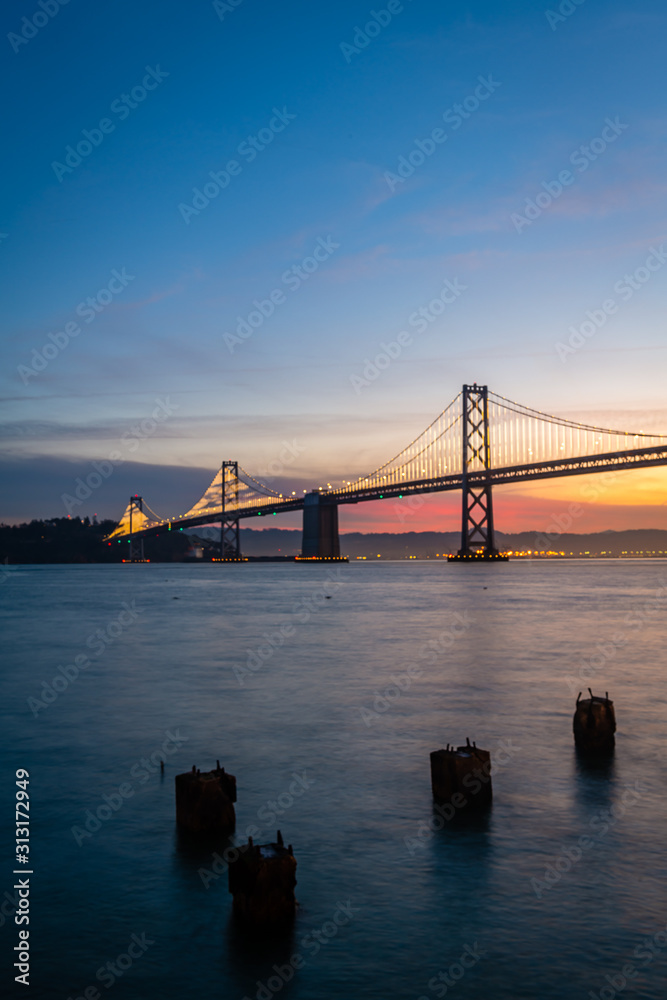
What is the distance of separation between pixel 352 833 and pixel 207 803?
1325 millimetres

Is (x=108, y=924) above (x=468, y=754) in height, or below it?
below

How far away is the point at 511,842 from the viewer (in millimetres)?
6934

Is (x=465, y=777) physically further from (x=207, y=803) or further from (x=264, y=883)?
(x=264, y=883)

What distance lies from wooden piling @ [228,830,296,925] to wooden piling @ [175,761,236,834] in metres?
1.67

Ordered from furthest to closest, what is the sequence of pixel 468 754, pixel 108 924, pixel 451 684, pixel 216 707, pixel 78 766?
1. pixel 451 684
2. pixel 216 707
3. pixel 78 766
4. pixel 468 754
5. pixel 108 924

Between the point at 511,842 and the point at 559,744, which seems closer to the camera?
the point at 511,842

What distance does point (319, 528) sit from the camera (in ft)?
337

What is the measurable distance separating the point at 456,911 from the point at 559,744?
17.4 feet

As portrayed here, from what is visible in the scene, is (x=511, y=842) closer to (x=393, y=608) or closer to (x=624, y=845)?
(x=624, y=845)

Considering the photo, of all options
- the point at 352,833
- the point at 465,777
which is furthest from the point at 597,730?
the point at 352,833

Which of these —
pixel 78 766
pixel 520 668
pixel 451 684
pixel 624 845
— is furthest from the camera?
pixel 520 668

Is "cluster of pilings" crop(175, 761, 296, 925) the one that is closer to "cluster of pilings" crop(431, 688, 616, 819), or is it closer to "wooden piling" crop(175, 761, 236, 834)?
"wooden piling" crop(175, 761, 236, 834)

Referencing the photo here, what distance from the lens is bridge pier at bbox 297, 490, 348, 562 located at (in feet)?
323

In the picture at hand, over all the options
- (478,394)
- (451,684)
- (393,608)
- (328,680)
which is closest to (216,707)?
(328,680)
